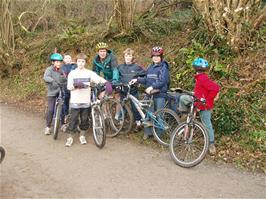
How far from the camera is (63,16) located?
15.9 metres

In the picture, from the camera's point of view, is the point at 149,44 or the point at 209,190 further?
the point at 149,44

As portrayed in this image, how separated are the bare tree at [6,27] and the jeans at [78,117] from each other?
7267 millimetres

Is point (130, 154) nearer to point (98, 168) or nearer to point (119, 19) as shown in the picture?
point (98, 168)

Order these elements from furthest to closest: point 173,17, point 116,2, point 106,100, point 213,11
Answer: point 173,17
point 116,2
point 213,11
point 106,100

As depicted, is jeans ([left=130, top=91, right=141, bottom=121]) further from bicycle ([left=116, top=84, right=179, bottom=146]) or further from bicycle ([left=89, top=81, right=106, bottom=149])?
bicycle ([left=89, top=81, right=106, bottom=149])

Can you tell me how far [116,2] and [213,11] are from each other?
4104 millimetres

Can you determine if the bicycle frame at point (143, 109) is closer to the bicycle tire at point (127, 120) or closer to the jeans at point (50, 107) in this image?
the bicycle tire at point (127, 120)

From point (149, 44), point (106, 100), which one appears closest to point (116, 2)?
point (149, 44)

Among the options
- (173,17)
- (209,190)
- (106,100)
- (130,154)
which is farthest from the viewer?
(173,17)

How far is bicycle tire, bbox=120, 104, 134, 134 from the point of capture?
782cm

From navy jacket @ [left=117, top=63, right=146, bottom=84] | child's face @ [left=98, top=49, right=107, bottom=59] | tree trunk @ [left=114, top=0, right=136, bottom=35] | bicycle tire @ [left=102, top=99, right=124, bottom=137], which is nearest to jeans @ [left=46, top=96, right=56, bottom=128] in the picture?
bicycle tire @ [left=102, top=99, right=124, bottom=137]

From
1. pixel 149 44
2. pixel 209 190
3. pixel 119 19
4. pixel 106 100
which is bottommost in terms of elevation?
pixel 209 190

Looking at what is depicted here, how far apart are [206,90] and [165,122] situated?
115 cm

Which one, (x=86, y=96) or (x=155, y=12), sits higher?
(x=155, y=12)
